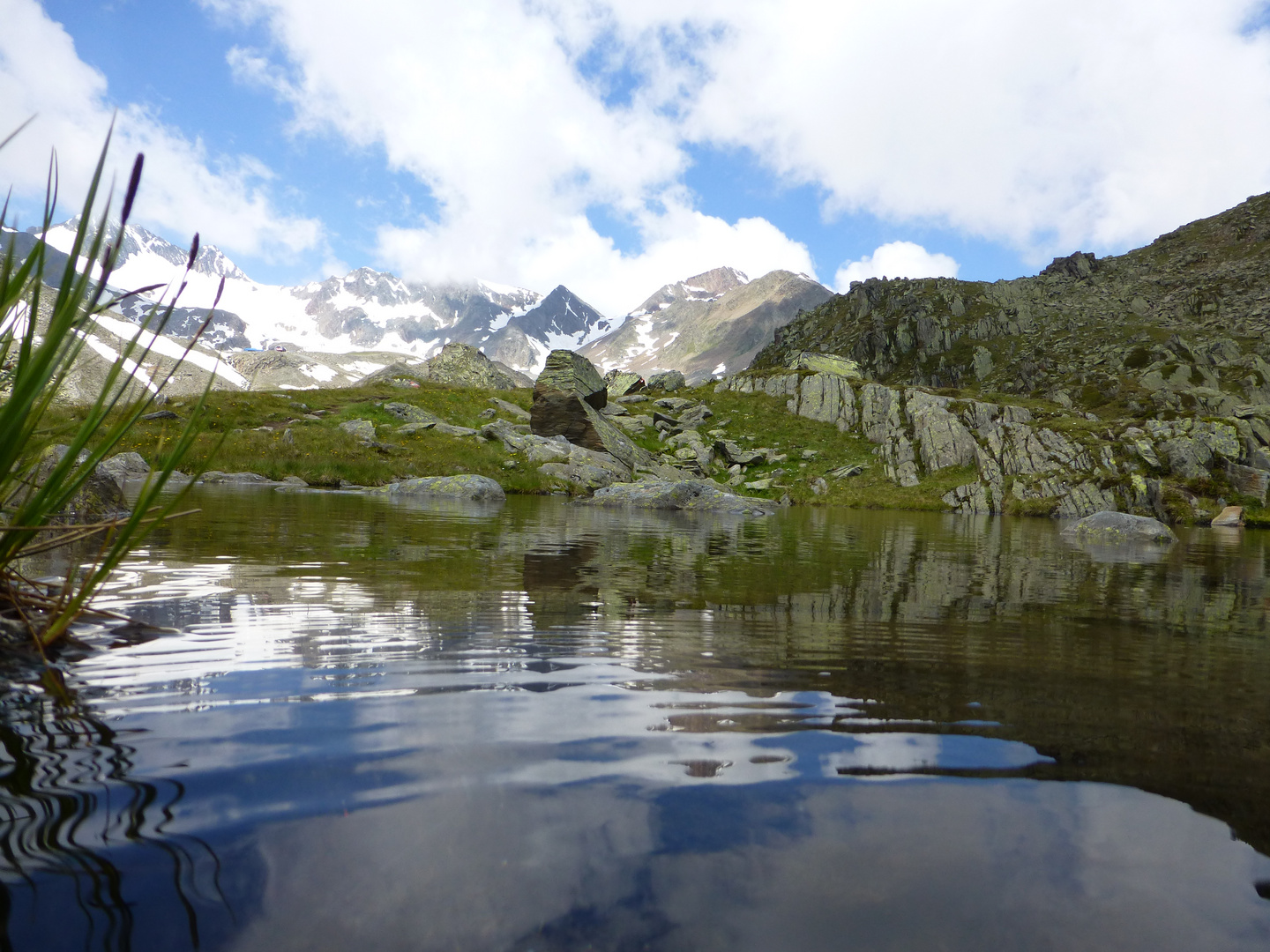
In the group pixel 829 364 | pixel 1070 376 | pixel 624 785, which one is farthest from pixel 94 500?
pixel 1070 376

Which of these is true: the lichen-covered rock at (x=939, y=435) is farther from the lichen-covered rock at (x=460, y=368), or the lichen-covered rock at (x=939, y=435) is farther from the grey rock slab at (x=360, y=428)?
the lichen-covered rock at (x=460, y=368)

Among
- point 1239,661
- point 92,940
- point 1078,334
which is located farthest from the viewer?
point 1078,334

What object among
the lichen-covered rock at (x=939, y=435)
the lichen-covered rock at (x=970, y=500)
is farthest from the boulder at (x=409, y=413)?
the lichen-covered rock at (x=939, y=435)

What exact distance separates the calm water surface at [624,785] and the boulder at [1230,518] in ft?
146

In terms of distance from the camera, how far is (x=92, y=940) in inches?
54.9

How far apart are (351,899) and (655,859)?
31.7 inches

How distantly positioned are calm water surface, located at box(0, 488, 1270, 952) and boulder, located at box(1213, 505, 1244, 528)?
44409mm

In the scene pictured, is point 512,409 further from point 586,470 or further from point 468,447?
point 586,470

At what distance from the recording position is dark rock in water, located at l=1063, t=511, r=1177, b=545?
800 inches

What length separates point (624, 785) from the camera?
7.84ft

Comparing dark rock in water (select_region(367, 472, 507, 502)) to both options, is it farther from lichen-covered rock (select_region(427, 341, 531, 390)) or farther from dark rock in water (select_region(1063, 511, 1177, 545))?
lichen-covered rock (select_region(427, 341, 531, 390))

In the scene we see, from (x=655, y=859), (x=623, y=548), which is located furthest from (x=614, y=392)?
(x=655, y=859)

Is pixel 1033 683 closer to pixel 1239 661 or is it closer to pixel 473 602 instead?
pixel 1239 661

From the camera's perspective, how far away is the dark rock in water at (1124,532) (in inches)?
800
